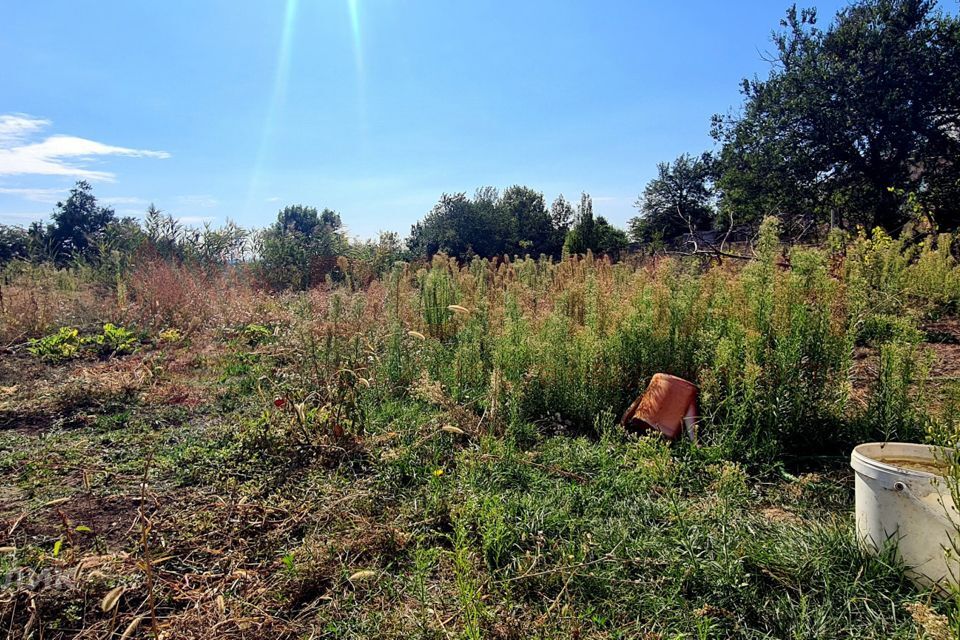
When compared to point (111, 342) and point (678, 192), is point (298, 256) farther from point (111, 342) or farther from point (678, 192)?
point (678, 192)

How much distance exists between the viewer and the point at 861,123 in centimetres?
1135

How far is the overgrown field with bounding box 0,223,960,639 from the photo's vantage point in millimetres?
1674

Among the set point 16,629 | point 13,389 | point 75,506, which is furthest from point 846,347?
point 13,389

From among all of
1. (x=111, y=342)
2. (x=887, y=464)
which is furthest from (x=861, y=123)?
(x=111, y=342)

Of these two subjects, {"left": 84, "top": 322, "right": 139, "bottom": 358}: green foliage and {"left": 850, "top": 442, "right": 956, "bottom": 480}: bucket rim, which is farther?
{"left": 84, "top": 322, "right": 139, "bottom": 358}: green foliage

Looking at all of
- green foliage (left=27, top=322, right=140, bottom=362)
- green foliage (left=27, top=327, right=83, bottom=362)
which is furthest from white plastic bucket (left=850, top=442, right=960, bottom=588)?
green foliage (left=27, top=327, right=83, bottom=362)

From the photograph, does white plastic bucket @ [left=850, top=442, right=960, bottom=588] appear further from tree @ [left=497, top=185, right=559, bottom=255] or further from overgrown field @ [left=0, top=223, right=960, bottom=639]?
tree @ [left=497, top=185, right=559, bottom=255]

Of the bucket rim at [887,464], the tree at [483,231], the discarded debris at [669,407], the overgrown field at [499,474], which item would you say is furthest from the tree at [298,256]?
the bucket rim at [887,464]

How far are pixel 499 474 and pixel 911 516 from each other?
163 cm

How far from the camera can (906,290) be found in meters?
4.68

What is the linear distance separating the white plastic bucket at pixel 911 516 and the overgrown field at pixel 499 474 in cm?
9

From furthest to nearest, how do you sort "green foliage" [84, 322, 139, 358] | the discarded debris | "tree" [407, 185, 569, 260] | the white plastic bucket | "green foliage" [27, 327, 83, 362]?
1. "tree" [407, 185, 569, 260]
2. "green foliage" [84, 322, 139, 358]
3. "green foliage" [27, 327, 83, 362]
4. the discarded debris
5. the white plastic bucket

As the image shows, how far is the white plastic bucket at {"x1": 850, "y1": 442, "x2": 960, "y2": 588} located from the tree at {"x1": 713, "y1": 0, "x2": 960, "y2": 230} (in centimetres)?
1058

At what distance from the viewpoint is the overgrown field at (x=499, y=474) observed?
5.49ft
